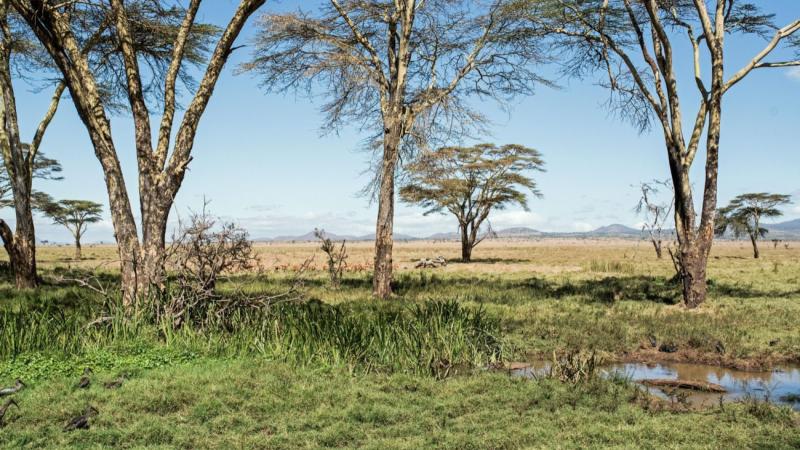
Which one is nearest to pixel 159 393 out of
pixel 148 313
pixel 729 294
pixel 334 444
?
pixel 334 444

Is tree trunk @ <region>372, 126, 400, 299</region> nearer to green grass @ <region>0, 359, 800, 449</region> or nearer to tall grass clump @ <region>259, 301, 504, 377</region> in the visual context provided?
tall grass clump @ <region>259, 301, 504, 377</region>

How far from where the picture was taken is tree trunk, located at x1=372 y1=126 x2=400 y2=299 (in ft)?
50.1

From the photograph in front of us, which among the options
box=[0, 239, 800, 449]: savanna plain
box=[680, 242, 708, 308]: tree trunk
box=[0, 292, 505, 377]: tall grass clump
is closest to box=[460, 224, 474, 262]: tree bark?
box=[680, 242, 708, 308]: tree trunk

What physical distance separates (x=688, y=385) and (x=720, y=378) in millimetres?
1035

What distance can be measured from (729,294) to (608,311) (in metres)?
5.33

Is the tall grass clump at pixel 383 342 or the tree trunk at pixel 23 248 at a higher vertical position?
the tree trunk at pixel 23 248

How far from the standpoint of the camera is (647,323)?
11422 mm

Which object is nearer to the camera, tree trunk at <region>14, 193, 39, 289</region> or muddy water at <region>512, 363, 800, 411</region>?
muddy water at <region>512, 363, 800, 411</region>

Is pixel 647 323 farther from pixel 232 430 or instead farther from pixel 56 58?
pixel 56 58

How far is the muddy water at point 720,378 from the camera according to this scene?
6.86 metres

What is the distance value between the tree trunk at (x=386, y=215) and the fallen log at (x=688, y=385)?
8.35 m

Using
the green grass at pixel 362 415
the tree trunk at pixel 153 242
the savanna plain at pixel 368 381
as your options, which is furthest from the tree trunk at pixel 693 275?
the tree trunk at pixel 153 242

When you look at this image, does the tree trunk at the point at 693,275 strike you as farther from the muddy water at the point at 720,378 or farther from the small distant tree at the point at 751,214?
the small distant tree at the point at 751,214

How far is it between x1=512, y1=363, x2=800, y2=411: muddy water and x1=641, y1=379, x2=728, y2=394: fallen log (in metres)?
0.11
